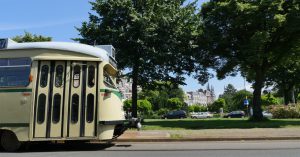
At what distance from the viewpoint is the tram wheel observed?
39.3ft

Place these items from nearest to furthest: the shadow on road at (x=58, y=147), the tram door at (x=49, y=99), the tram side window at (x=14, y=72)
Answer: the tram door at (x=49, y=99)
the tram side window at (x=14, y=72)
the shadow on road at (x=58, y=147)

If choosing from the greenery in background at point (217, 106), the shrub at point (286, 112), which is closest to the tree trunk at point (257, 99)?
the shrub at point (286, 112)

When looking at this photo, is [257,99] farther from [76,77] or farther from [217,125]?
[76,77]

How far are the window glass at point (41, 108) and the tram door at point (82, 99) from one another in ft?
2.70

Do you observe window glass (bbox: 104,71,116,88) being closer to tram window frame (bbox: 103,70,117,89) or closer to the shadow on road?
tram window frame (bbox: 103,70,117,89)

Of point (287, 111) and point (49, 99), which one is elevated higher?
point (49, 99)

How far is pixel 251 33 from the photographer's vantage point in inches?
1115

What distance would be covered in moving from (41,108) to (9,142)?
1.61m

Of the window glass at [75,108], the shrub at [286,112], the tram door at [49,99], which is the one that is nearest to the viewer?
the tram door at [49,99]

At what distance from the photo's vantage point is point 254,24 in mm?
27641

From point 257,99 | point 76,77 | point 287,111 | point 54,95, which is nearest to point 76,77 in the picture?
point 76,77

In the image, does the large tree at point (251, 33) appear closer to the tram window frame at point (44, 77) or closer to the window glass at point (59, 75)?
the window glass at point (59, 75)

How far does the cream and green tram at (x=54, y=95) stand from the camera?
11672mm

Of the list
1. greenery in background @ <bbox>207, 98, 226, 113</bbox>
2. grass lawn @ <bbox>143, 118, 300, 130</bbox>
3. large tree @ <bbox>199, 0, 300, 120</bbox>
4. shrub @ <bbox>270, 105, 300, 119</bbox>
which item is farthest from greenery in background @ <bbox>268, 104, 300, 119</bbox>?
greenery in background @ <bbox>207, 98, 226, 113</bbox>
